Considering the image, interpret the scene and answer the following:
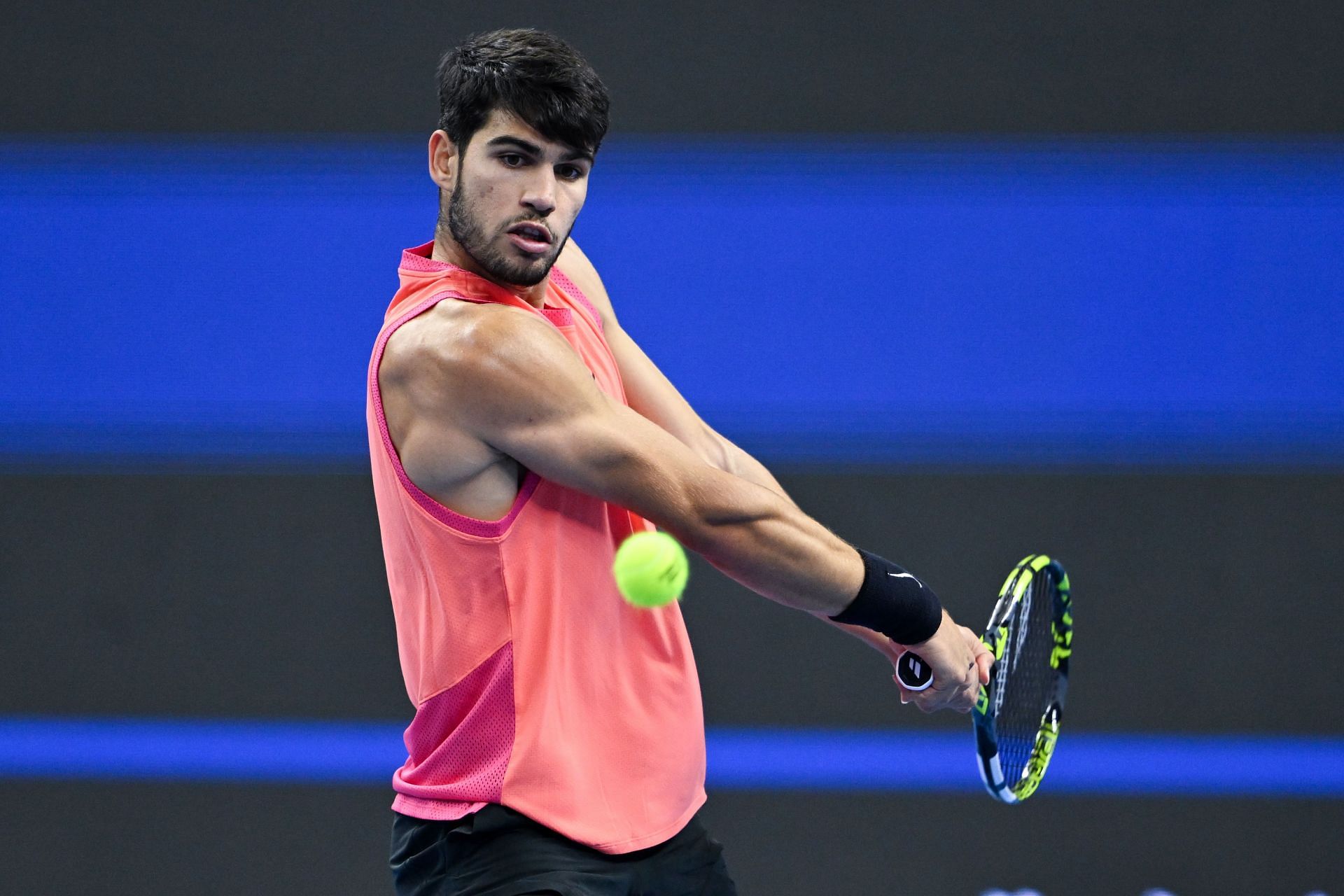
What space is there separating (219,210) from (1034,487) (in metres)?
2.46

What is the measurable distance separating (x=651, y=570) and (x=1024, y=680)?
1321 mm

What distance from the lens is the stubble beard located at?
1.81 m

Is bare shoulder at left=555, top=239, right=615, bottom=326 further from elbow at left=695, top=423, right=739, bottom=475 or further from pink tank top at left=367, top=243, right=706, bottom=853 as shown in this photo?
pink tank top at left=367, top=243, right=706, bottom=853

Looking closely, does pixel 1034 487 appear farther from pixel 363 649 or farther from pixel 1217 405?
pixel 363 649

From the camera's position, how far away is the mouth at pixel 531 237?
70.9 inches

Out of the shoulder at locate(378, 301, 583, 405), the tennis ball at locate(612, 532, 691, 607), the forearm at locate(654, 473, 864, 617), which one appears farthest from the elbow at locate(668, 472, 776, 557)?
the shoulder at locate(378, 301, 583, 405)

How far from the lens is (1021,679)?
262cm

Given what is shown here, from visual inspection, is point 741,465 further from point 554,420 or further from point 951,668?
point 554,420

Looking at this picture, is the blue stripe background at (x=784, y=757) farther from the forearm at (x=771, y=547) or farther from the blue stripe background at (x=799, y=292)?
the forearm at (x=771, y=547)

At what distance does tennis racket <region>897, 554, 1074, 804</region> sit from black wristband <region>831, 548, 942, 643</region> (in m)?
0.10

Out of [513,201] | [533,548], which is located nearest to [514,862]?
[533,548]

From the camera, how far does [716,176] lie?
12.8ft

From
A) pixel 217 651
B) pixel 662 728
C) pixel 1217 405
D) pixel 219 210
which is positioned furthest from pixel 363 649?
pixel 1217 405

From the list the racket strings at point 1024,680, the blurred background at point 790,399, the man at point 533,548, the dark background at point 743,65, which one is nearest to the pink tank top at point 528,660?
the man at point 533,548
